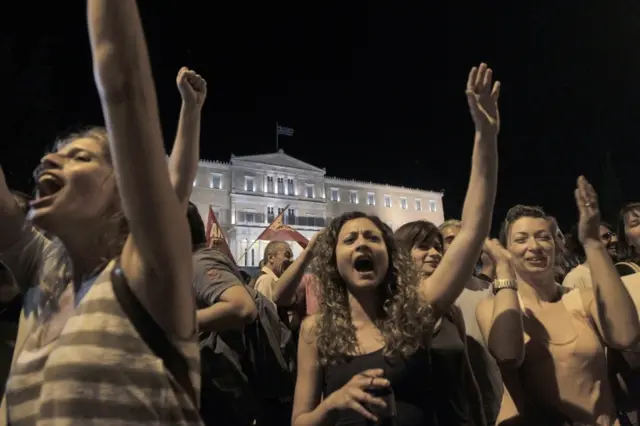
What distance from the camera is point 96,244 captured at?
4.74ft

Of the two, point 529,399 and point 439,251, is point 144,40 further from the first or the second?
point 439,251

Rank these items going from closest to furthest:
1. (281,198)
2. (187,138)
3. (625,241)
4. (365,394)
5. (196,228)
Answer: (365,394) → (187,138) → (196,228) → (625,241) → (281,198)

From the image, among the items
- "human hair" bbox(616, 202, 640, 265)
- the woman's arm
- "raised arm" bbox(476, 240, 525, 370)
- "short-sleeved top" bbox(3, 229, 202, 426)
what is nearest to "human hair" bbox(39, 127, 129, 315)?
"short-sleeved top" bbox(3, 229, 202, 426)

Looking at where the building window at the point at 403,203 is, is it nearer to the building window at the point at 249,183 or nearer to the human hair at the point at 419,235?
the building window at the point at 249,183

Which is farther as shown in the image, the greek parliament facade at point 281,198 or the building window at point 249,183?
the building window at point 249,183

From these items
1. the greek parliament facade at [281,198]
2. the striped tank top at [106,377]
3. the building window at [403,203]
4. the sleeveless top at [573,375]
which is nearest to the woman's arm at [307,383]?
the sleeveless top at [573,375]

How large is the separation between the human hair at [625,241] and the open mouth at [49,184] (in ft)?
13.4

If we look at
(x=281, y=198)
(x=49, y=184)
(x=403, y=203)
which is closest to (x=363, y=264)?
(x=49, y=184)

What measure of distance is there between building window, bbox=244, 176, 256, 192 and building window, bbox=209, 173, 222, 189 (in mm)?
3184

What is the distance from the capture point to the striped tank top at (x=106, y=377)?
1149mm

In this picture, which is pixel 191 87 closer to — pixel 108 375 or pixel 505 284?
pixel 108 375

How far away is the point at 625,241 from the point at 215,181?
52942 mm

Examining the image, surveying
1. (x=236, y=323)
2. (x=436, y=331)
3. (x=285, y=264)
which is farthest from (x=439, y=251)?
(x=285, y=264)

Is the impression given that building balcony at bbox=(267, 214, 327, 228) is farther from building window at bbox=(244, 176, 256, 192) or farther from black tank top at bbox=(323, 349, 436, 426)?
black tank top at bbox=(323, 349, 436, 426)
